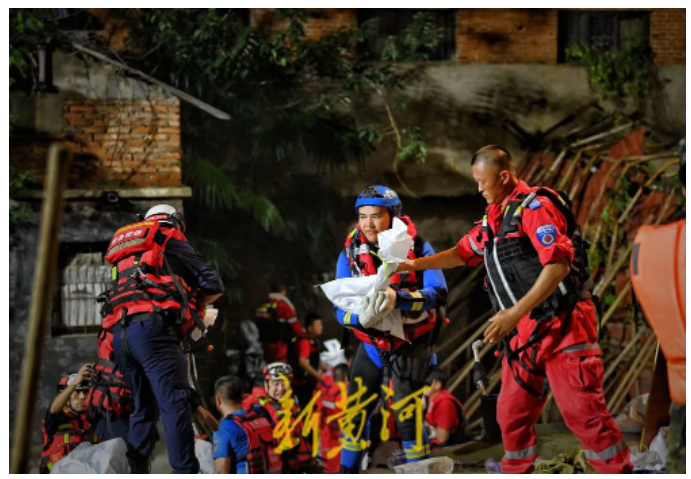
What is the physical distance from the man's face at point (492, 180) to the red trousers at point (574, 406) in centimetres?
81

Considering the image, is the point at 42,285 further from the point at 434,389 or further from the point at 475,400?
the point at 475,400

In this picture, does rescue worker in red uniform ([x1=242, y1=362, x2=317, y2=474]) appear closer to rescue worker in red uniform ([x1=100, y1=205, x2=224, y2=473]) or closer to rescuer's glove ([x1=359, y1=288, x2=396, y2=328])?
rescue worker in red uniform ([x1=100, y1=205, x2=224, y2=473])

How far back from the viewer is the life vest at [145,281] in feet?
17.4

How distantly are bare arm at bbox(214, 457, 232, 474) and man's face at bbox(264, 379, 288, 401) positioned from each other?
561 mm

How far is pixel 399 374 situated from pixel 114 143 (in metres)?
2.89

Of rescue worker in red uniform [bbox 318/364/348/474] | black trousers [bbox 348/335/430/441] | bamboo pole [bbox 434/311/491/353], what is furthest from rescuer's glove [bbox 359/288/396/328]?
bamboo pole [bbox 434/311/491/353]

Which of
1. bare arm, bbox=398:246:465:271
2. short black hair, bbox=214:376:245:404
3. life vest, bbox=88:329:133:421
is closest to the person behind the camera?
bare arm, bbox=398:246:465:271

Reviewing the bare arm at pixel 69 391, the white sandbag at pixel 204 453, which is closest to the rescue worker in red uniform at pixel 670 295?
the white sandbag at pixel 204 453

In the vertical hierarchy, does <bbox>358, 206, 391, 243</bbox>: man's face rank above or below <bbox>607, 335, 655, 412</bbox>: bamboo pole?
above

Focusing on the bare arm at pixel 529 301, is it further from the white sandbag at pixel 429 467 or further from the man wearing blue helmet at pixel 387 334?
the white sandbag at pixel 429 467

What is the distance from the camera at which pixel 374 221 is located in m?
5.30

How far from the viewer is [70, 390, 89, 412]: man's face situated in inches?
225
